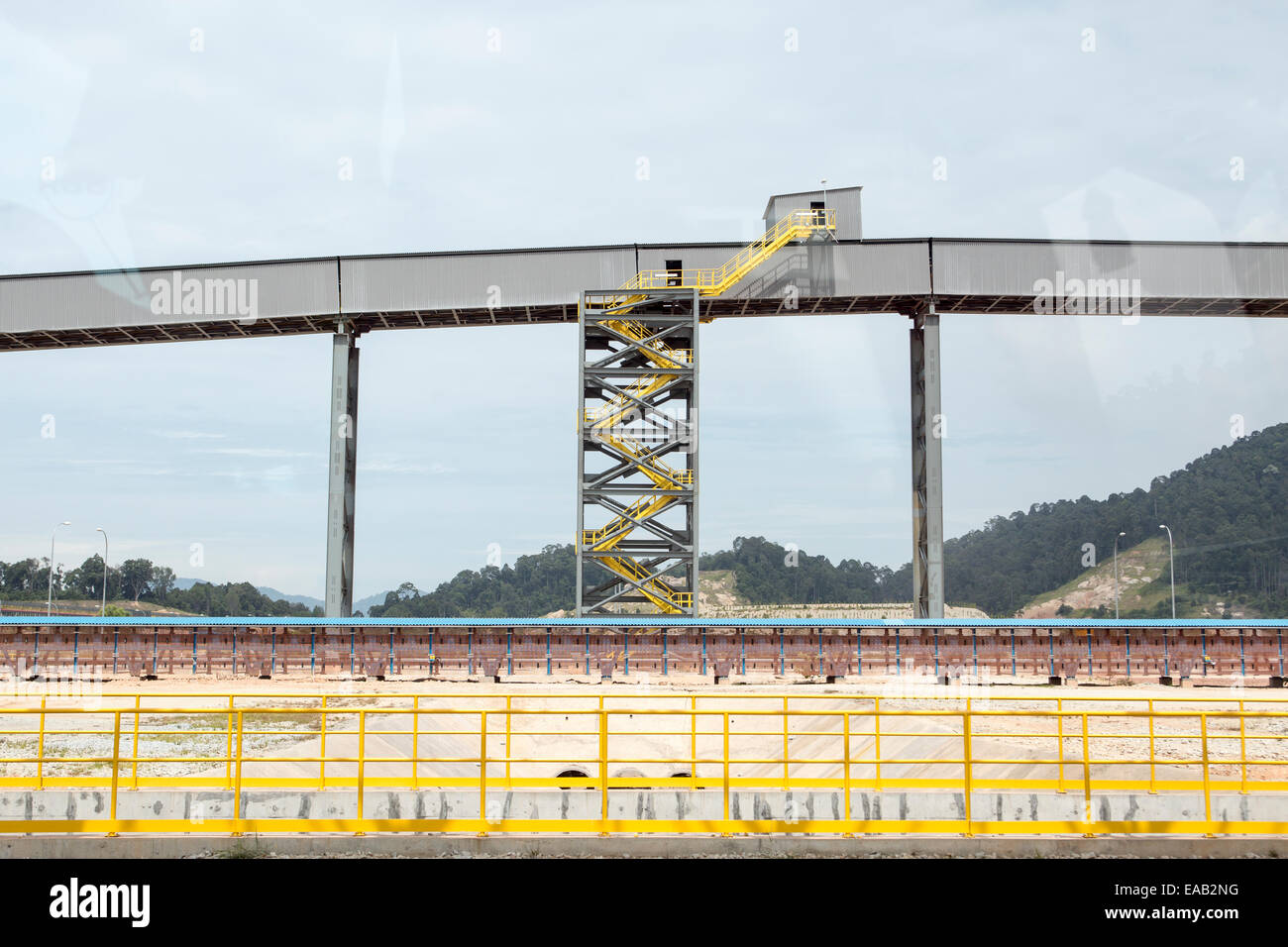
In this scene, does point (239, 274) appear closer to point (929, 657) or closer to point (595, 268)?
point (595, 268)

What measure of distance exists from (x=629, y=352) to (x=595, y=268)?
3354 mm

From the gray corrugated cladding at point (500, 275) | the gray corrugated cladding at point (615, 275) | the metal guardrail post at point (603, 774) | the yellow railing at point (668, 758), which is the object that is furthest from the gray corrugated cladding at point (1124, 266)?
the metal guardrail post at point (603, 774)

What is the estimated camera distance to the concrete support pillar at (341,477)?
35.3 m

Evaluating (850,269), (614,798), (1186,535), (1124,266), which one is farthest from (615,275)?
(1186,535)

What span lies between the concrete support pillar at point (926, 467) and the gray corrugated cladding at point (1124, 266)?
75.8 inches

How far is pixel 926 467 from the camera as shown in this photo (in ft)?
112

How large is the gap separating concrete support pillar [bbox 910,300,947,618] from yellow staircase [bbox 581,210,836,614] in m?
5.39

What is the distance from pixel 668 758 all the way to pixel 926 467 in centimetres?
1896

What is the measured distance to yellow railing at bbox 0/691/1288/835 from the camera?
1004 centimetres

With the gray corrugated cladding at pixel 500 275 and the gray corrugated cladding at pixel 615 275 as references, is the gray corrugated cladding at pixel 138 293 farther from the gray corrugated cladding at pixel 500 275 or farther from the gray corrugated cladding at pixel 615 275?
the gray corrugated cladding at pixel 500 275

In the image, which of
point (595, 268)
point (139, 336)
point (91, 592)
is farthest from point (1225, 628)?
point (91, 592)

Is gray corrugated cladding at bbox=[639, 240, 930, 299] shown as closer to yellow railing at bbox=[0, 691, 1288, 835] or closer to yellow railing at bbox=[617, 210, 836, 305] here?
yellow railing at bbox=[617, 210, 836, 305]

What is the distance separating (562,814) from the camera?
12180 mm
